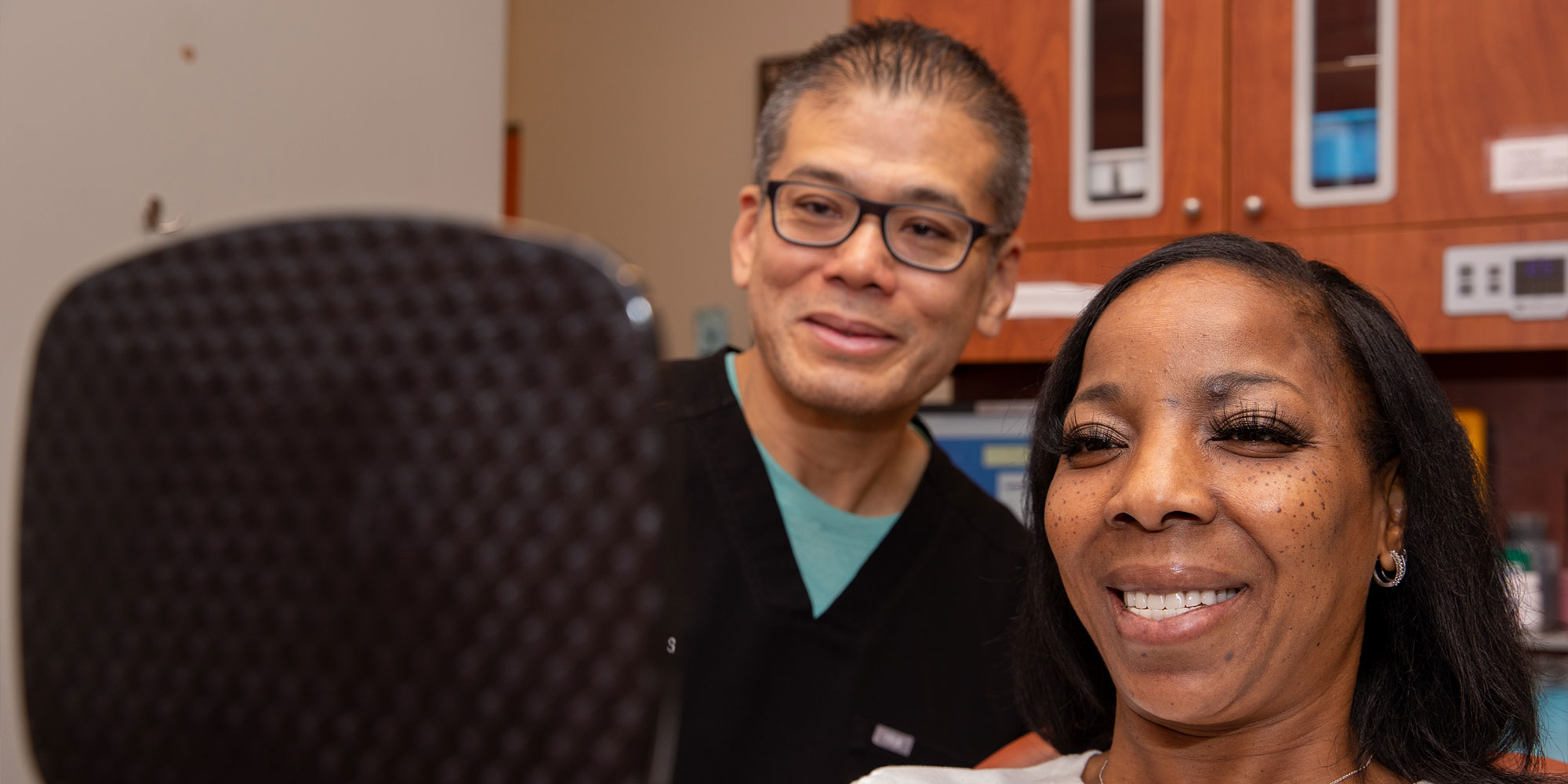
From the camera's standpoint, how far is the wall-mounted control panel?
2100 millimetres

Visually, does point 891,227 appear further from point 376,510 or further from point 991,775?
point 376,510

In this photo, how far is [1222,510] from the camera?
2.83ft

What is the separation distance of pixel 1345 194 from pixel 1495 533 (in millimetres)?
1355

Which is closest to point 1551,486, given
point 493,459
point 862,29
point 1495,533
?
point 1495,533

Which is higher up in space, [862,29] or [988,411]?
[862,29]

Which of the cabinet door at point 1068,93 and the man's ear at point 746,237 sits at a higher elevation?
the cabinet door at point 1068,93

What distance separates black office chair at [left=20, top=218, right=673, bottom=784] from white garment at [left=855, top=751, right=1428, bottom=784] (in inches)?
32.1

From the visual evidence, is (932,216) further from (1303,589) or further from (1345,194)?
(1345,194)

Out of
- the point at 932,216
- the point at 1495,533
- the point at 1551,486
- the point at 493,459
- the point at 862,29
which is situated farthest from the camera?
the point at 1551,486

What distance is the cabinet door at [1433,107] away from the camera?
2.10 meters

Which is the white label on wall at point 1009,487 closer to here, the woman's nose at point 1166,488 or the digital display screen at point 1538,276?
the digital display screen at point 1538,276

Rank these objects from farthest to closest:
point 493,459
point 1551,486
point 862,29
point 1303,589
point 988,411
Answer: point 988,411 < point 1551,486 < point 862,29 < point 1303,589 < point 493,459

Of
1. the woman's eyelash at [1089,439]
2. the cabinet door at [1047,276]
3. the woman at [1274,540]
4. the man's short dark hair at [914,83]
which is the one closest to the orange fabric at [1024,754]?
the woman at [1274,540]

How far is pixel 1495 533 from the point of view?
3.33ft
